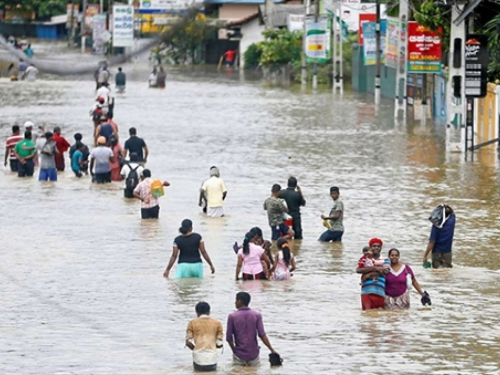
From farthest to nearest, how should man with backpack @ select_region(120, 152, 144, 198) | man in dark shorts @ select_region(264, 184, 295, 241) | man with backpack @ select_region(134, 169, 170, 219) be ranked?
man with backpack @ select_region(120, 152, 144, 198) → man with backpack @ select_region(134, 169, 170, 219) → man in dark shorts @ select_region(264, 184, 295, 241)

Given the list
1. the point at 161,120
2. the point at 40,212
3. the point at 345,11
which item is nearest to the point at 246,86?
the point at 345,11

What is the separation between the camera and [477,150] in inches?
1478

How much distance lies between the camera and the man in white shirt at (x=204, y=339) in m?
13.3

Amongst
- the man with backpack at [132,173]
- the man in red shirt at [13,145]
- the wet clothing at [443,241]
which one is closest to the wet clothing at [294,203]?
the wet clothing at [443,241]

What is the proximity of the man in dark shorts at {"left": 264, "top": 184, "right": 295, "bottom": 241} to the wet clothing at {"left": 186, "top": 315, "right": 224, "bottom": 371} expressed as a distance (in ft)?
29.2

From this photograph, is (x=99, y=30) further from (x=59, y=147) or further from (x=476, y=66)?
(x=59, y=147)

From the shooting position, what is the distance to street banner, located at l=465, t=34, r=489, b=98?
117 feet

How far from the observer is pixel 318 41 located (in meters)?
64.0

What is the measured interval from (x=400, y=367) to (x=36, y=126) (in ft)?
103

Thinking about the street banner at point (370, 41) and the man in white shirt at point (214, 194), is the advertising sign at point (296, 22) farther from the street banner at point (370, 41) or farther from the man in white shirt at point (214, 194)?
the man in white shirt at point (214, 194)

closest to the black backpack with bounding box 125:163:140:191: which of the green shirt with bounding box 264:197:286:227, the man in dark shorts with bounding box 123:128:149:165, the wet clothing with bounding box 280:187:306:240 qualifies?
the man in dark shorts with bounding box 123:128:149:165

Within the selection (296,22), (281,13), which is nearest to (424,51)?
(296,22)

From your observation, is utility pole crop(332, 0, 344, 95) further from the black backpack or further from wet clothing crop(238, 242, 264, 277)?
wet clothing crop(238, 242, 264, 277)

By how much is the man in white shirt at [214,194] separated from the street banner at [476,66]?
1232 centimetres
